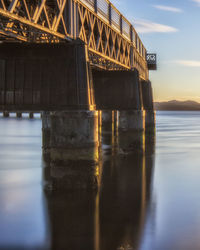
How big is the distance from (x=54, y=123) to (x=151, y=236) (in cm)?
632

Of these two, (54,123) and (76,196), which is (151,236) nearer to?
(76,196)

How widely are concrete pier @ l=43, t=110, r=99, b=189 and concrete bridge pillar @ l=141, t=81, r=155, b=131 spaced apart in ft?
107

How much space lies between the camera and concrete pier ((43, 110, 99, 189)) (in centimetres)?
1476

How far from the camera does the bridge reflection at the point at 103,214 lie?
36.6ft

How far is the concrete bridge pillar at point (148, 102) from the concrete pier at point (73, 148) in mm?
32591

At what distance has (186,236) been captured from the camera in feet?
38.7

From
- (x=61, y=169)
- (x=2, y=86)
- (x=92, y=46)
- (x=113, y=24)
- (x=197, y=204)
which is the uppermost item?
(x=113, y=24)

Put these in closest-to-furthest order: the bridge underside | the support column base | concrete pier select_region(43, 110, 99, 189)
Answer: concrete pier select_region(43, 110, 99, 189) → the bridge underside → the support column base

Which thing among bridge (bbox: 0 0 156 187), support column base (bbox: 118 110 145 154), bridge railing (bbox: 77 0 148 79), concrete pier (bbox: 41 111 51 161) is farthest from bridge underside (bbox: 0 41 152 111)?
support column base (bbox: 118 110 145 154)

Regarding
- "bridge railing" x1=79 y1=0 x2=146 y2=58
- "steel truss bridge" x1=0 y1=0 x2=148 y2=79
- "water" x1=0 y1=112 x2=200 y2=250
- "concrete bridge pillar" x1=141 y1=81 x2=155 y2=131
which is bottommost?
"water" x1=0 y1=112 x2=200 y2=250

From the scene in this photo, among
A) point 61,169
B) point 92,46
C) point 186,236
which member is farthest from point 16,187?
point 186,236

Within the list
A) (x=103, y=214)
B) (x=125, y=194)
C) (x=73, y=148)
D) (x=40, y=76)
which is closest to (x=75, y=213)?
(x=103, y=214)

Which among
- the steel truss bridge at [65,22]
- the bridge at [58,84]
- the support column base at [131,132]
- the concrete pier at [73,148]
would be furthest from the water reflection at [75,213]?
the steel truss bridge at [65,22]

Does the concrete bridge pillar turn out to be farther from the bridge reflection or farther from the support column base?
the bridge reflection
